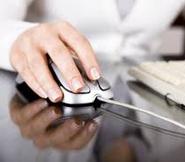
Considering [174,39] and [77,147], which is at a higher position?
[77,147]

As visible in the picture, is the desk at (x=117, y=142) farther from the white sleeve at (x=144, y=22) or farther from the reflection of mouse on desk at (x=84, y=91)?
the white sleeve at (x=144, y=22)

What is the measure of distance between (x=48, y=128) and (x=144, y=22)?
0.70m

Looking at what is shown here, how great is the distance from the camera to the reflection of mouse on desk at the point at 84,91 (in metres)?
0.53

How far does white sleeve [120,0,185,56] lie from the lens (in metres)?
1.05

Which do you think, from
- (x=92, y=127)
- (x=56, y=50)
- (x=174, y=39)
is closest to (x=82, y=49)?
(x=56, y=50)

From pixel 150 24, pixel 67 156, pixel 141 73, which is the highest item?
pixel 67 156

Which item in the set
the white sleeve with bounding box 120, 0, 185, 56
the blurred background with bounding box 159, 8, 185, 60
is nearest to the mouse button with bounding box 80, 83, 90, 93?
the white sleeve with bounding box 120, 0, 185, 56

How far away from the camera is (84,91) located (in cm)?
53

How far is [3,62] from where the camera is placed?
2.33 feet

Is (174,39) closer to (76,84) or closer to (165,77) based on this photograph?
(165,77)

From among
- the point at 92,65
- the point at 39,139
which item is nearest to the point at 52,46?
the point at 92,65

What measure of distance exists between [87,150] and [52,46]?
21 cm

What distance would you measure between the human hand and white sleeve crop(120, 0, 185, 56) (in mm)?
568

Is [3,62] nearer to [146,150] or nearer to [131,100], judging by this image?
[131,100]
